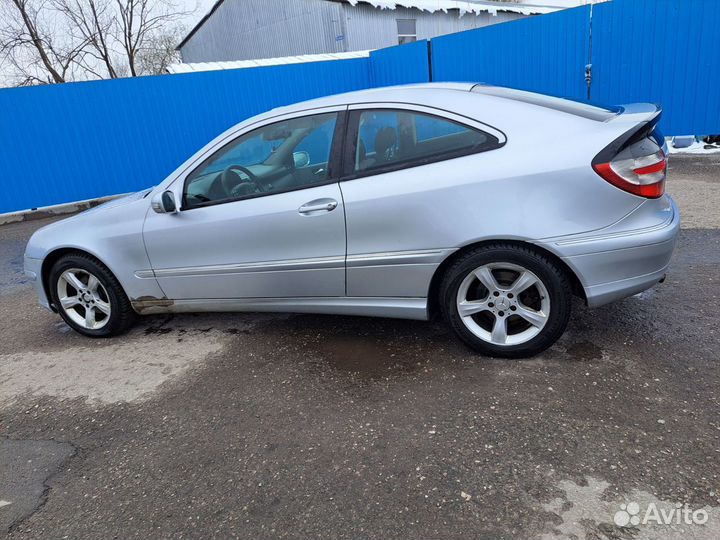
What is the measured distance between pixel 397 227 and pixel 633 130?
1.39 meters

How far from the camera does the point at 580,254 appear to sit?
9.74 feet

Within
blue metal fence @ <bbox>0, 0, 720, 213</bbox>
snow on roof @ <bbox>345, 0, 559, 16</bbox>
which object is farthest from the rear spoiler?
snow on roof @ <bbox>345, 0, 559, 16</bbox>

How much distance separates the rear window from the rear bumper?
71 centimetres

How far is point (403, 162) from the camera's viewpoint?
3.27m

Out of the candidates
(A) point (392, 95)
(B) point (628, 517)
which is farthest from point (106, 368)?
(B) point (628, 517)

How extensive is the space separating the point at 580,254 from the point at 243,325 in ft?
8.53

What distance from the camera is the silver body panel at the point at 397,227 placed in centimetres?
296

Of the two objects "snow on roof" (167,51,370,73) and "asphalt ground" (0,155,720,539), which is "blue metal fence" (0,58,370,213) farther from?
"asphalt ground" (0,155,720,539)

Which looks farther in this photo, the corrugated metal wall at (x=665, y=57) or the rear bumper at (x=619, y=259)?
the corrugated metal wall at (x=665, y=57)

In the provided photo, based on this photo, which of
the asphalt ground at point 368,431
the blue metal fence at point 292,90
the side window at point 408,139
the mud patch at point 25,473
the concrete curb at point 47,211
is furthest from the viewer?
the concrete curb at point 47,211

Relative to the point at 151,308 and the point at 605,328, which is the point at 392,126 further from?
the point at 151,308

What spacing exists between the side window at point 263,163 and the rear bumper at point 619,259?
1663 mm

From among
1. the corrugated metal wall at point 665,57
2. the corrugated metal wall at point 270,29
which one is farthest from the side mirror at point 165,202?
the corrugated metal wall at point 270,29

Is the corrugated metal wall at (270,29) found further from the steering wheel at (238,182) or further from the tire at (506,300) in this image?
the tire at (506,300)
